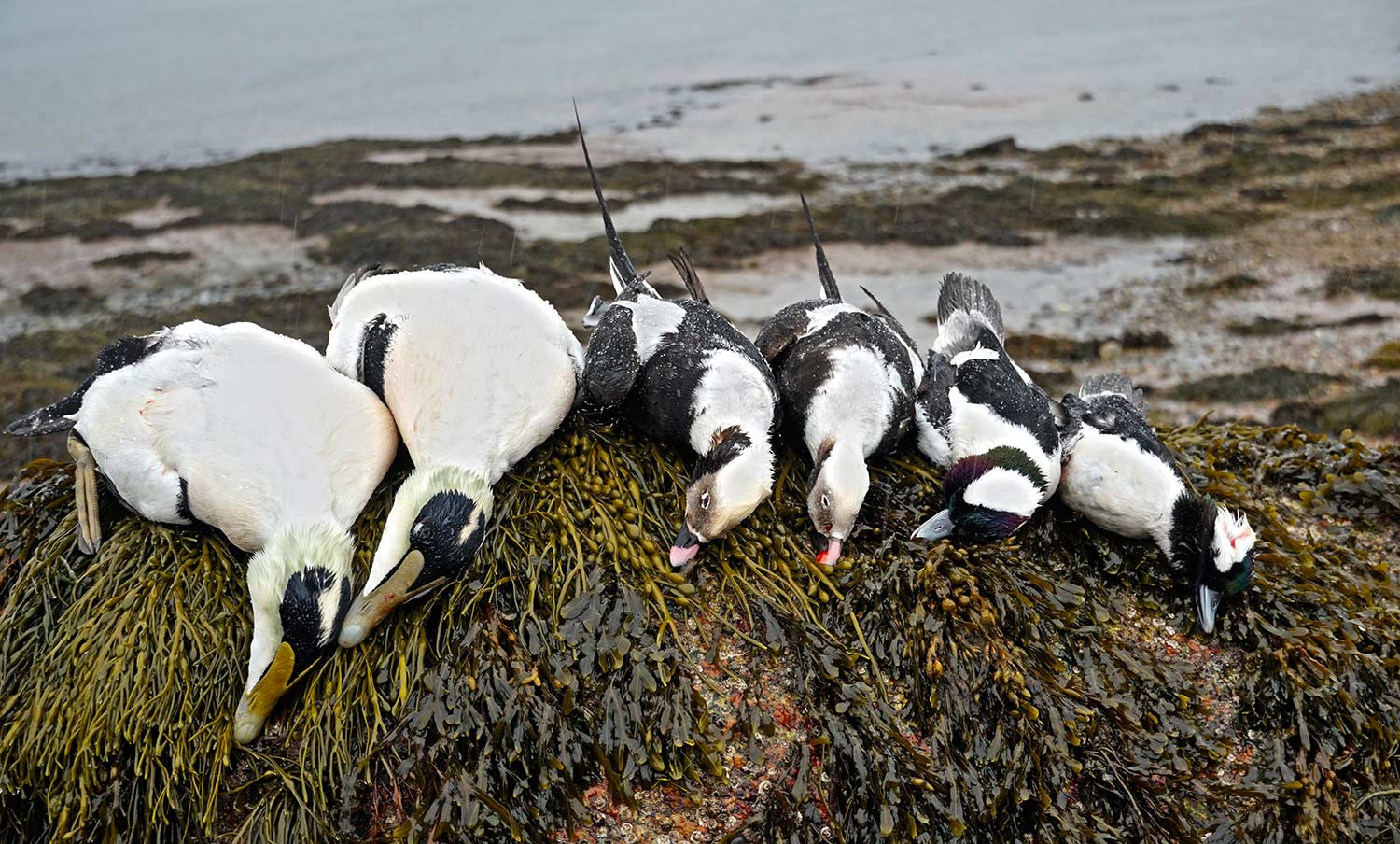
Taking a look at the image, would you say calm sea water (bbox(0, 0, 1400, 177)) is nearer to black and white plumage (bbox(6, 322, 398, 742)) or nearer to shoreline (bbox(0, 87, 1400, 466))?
shoreline (bbox(0, 87, 1400, 466))

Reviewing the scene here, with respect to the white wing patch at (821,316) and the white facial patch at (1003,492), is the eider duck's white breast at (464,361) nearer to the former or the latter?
the white wing patch at (821,316)

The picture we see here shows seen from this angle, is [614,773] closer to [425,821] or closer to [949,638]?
[425,821]

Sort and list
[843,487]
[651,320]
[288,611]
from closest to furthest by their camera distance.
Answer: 1. [288,611]
2. [843,487]
3. [651,320]

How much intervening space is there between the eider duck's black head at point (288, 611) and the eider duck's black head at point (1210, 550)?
2882 mm

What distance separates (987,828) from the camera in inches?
124

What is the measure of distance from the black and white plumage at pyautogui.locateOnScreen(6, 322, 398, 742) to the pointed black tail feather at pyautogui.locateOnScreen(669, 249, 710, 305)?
59.7 inches

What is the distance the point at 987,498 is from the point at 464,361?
1.89m

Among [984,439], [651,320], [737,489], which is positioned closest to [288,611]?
[737,489]

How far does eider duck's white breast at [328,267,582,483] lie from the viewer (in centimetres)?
340

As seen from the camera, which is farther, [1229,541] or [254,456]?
[1229,541]

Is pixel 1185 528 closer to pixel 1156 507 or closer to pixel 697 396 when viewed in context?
pixel 1156 507

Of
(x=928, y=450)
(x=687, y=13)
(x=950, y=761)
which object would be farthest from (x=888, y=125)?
(x=950, y=761)

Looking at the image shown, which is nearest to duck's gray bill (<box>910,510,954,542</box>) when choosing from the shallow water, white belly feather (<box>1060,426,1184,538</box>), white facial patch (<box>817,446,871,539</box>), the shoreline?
white facial patch (<box>817,446,871,539</box>)

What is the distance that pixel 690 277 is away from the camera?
4566 mm
